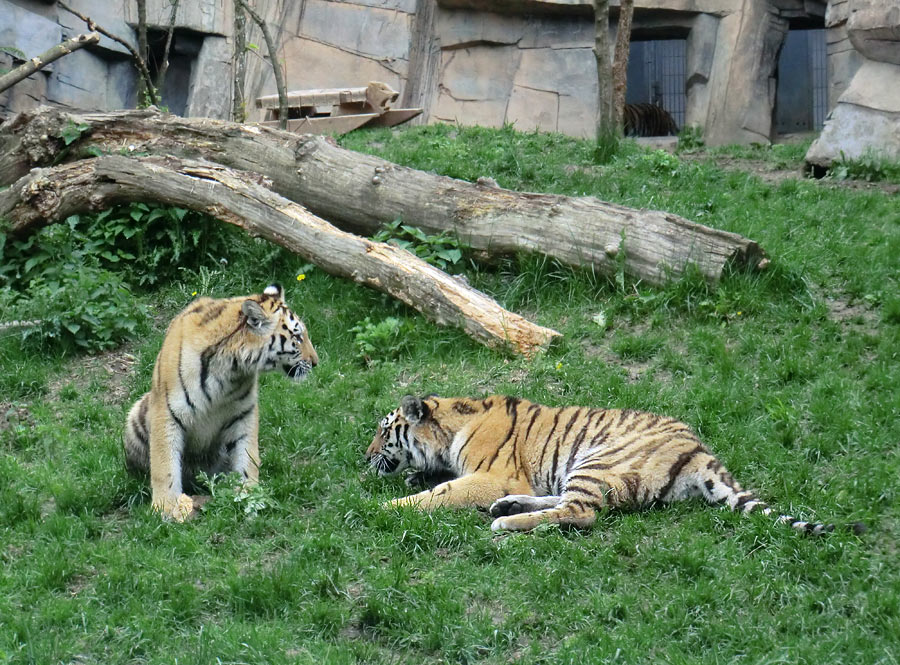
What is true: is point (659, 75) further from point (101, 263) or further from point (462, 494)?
point (462, 494)

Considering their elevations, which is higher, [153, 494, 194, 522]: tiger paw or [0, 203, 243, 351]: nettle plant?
[0, 203, 243, 351]: nettle plant

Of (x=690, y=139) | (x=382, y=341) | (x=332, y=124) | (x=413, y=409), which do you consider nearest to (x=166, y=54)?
(x=332, y=124)

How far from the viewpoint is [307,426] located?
7.07 metres

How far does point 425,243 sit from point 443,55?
917 centimetres

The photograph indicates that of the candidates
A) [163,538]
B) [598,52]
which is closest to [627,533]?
[163,538]

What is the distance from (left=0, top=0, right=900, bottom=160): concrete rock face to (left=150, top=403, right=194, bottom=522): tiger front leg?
11.1 metres

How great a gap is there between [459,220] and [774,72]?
9.10 metres

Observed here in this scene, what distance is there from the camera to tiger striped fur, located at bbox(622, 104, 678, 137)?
1741 centimetres

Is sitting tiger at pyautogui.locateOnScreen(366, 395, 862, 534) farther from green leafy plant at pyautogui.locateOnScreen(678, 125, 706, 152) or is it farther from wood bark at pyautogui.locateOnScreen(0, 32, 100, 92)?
green leafy plant at pyautogui.locateOnScreen(678, 125, 706, 152)

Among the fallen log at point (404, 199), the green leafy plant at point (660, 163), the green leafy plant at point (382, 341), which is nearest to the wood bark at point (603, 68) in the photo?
the green leafy plant at point (660, 163)

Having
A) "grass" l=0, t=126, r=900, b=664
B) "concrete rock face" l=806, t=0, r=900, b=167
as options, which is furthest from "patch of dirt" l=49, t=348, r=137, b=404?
"concrete rock face" l=806, t=0, r=900, b=167

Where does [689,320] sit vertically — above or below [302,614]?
above

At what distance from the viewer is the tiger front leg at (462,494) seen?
588 cm

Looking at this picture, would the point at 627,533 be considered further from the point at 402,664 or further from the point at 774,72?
the point at 774,72
